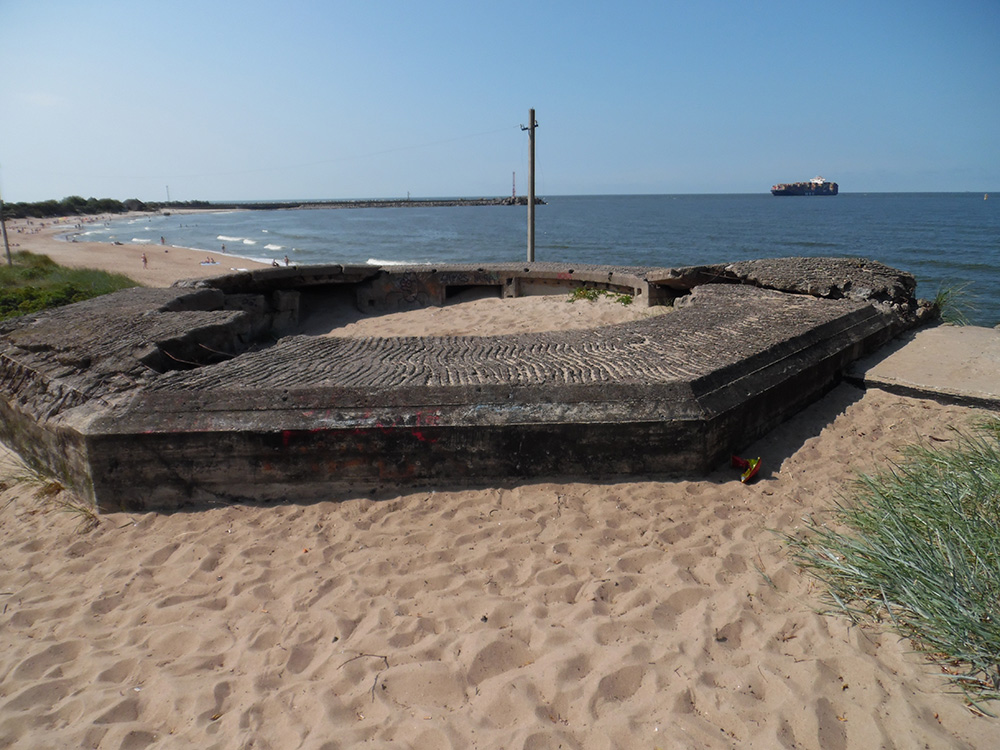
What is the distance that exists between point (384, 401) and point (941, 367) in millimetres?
5008

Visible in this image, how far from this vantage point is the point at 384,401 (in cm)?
409

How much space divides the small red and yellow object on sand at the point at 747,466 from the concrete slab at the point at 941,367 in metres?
2.05

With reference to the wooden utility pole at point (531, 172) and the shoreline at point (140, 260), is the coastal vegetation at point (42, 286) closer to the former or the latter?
the shoreline at point (140, 260)

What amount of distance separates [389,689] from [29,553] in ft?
8.59

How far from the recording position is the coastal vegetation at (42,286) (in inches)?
375

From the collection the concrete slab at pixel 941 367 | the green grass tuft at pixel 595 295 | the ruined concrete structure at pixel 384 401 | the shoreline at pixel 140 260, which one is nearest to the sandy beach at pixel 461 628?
the ruined concrete structure at pixel 384 401

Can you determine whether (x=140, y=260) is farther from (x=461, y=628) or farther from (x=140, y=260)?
(x=461, y=628)

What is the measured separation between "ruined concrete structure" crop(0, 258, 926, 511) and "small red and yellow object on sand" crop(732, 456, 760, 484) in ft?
0.35

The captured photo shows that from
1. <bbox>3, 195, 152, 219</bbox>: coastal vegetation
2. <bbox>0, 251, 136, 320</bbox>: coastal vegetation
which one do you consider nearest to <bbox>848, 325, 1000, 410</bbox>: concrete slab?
<bbox>0, 251, 136, 320</bbox>: coastal vegetation

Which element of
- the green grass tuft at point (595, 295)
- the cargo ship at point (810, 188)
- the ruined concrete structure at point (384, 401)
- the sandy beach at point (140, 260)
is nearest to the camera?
the ruined concrete structure at point (384, 401)

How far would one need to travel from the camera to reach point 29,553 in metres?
3.71

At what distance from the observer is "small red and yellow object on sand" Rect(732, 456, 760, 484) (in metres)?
4.05

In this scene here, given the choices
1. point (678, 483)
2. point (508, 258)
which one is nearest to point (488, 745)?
point (678, 483)

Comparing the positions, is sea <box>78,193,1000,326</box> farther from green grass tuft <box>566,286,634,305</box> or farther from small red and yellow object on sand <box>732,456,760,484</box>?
small red and yellow object on sand <box>732,456,760,484</box>
